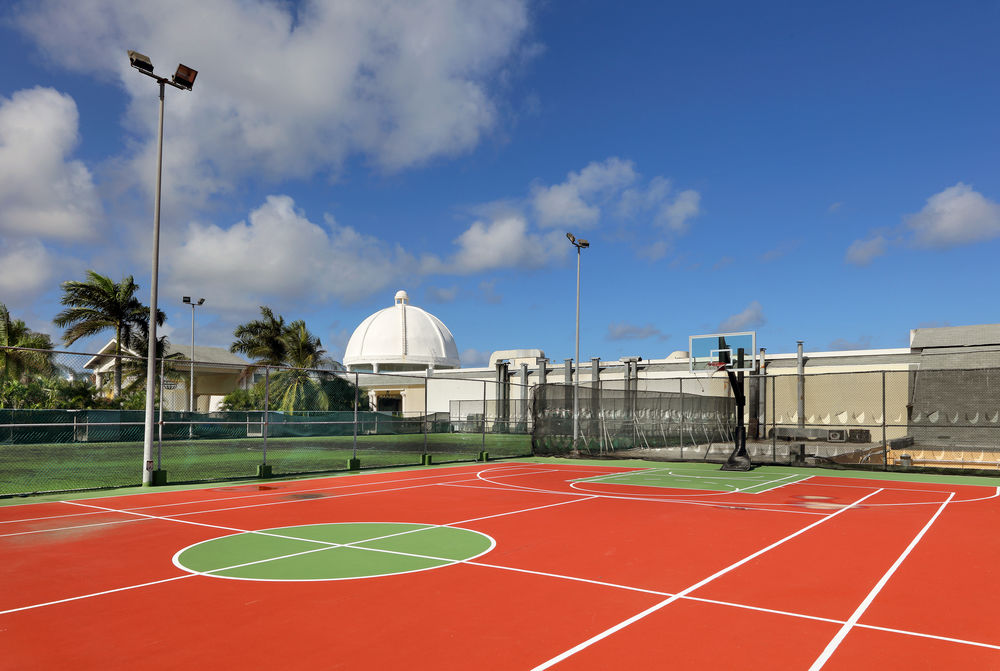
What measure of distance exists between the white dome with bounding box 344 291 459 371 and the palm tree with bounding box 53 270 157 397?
33.5 meters

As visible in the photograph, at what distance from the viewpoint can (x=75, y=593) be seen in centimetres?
685

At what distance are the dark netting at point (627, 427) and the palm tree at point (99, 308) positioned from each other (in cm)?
2633

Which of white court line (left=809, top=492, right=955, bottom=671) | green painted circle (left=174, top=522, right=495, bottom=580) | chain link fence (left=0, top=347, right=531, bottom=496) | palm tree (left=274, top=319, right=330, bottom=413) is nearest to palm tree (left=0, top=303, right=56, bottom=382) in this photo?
chain link fence (left=0, top=347, right=531, bottom=496)

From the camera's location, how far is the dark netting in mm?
28016

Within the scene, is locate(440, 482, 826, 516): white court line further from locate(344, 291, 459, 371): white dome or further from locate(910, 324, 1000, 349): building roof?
locate(344, 291, 459, 371): white dome

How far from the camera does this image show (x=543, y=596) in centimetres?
672

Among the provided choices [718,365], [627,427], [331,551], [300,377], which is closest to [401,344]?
[300,377]

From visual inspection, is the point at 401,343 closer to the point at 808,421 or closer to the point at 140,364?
the point at 140,364

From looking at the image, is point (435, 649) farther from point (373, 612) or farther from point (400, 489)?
point (400, 489)

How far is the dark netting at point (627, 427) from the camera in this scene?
1103 inches

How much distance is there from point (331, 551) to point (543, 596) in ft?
10.4

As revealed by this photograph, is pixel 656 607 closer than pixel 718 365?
Yes

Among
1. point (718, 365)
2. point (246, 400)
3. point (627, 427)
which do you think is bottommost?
point (627, 427)

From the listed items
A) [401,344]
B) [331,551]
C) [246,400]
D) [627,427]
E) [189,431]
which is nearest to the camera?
[331,551]
